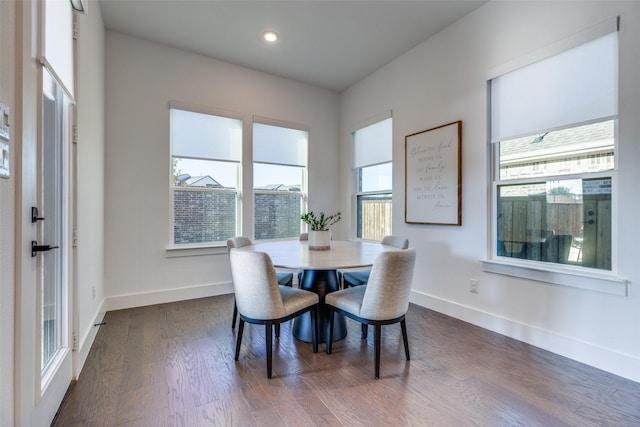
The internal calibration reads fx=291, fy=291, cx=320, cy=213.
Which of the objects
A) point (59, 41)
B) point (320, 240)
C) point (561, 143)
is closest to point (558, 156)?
point (561, 143)

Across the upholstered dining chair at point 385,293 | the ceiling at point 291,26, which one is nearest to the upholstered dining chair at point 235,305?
the upholstered dining chair at point 385,293

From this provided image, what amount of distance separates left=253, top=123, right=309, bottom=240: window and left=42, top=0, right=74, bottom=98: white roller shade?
2.28 meters

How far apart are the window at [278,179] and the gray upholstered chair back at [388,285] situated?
2.49 metres

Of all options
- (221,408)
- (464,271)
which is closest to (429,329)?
(464,271)

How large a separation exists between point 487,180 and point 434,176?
1.91 feet

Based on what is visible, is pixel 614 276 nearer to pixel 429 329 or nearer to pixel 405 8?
pixel 429 329

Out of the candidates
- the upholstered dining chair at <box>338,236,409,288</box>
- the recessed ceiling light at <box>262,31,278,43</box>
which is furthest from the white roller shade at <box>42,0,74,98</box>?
the upholstered dining chair at <box>338,236,409,288</box>

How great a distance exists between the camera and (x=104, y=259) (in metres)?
3.09

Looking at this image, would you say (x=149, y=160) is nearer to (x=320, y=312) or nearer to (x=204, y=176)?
(x=204, y=176)

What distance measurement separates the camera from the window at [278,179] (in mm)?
4090

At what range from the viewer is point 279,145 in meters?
4.24

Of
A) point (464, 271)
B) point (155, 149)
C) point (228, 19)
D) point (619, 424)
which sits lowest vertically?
point (619, 424)

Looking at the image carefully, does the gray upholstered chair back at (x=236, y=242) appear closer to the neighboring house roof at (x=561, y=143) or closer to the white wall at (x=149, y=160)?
the white wall at (x=149, y=160)

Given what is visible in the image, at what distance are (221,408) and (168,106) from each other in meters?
3.22
